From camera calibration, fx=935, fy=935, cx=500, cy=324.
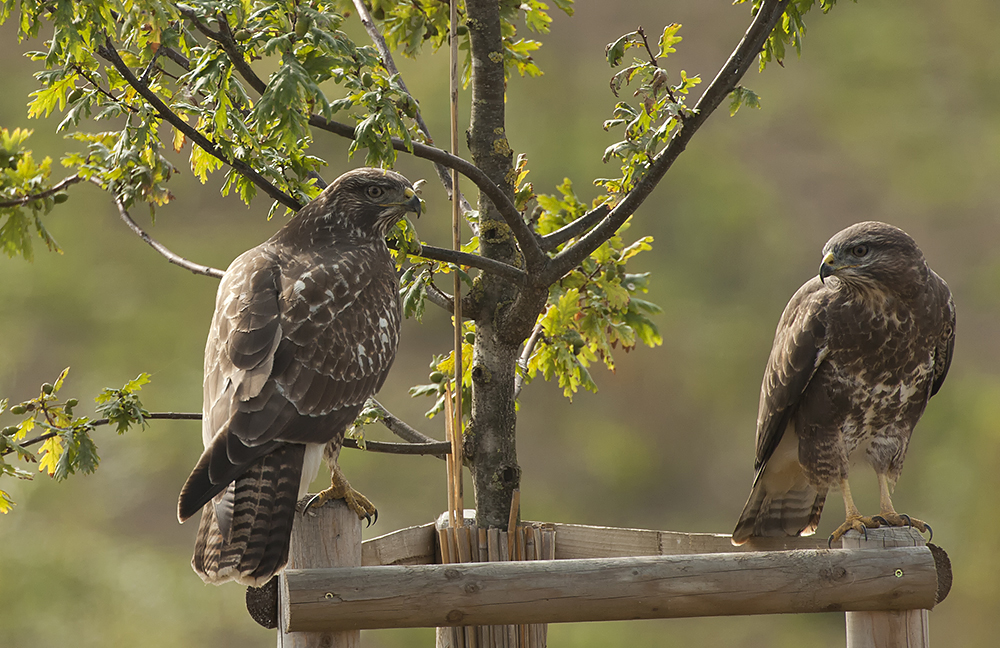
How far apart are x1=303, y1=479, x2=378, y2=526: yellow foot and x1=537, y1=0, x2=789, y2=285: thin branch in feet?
2.65

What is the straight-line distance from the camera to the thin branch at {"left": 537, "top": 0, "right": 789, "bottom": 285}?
2.31 m

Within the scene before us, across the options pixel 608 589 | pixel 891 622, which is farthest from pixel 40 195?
pixel 891 622

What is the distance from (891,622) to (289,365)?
5.59 feet

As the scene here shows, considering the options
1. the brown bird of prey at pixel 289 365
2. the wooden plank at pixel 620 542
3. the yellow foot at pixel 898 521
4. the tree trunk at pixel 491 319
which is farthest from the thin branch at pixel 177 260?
the yellow foot at pixel 898 521

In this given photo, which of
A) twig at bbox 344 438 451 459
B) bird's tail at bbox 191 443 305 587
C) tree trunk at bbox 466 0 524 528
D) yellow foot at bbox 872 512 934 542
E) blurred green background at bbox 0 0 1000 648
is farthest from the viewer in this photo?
blurred green background at bbox 0 0 1000 648

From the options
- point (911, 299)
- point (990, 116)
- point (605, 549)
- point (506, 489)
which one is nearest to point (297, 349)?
point (506, 489)

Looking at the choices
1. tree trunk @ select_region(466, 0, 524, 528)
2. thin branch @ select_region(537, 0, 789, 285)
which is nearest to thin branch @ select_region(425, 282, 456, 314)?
tree trunk @ select_region(466, 0, 524, 528)

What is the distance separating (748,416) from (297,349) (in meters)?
10.1

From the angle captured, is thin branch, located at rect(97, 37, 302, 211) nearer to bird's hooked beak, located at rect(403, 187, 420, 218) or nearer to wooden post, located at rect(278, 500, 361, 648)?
bird's hooked beak, located at rect(403, 187, 420, 218)

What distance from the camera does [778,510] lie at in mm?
3207

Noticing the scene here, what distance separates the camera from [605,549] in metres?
3.05

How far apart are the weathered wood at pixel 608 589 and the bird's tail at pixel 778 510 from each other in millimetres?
782

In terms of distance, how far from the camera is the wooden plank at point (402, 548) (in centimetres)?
278

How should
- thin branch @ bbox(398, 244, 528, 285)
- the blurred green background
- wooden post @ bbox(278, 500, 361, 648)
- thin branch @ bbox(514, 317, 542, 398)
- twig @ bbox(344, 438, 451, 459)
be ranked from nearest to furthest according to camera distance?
wooden post @ bbox(278, 500, 361, 648), thin branch @ bbox(398, 244, 528, 285), twig @ bbox(344, 438, 451, 459), thin branch @ bbox(514, 317, 542, 398), the blurred green background
